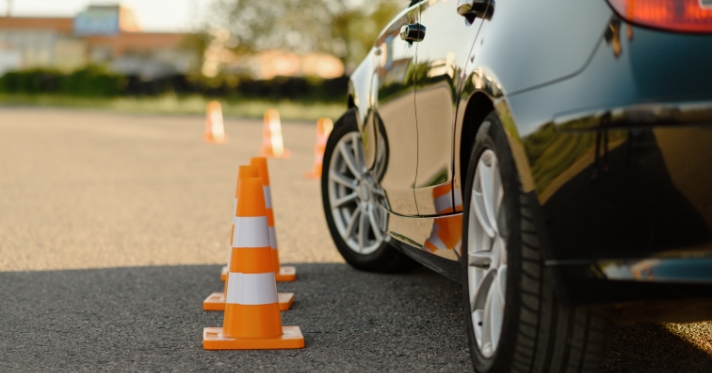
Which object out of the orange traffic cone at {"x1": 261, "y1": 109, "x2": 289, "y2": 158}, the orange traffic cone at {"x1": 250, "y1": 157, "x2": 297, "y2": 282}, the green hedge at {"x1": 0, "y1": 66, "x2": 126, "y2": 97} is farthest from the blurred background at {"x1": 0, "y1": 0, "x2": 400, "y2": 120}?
the orange traffic cone at {"x1": 250, "y1": 157, "x2": 297, "y2": 282}

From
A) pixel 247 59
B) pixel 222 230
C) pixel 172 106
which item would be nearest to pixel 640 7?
pixel 222 230

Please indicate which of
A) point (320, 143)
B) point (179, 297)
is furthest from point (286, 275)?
point (320, 143)

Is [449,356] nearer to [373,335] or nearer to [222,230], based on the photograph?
[373,335]

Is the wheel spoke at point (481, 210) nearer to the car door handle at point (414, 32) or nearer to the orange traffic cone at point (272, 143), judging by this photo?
the car door handle at point (414, 32)

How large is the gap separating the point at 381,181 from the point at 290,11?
4517 centimetres

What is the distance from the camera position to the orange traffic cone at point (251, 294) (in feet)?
A: 12.0

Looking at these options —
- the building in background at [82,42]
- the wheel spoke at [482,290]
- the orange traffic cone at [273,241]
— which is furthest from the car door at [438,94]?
the building in background at [82,42]

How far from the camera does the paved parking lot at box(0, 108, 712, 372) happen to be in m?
3.50

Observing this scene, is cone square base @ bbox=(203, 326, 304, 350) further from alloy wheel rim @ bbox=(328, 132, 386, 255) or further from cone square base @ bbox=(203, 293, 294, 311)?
alloy wheel rim @ bbox=(328, 132, 386, 255)

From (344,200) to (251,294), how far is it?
1.80 metres

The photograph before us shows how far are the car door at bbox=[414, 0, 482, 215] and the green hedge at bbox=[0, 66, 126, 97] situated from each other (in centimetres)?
3833

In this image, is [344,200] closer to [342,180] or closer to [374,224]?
[342,180]

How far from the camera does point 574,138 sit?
2.42 meters

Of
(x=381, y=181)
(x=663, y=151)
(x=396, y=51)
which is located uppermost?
(x=396, y=51)
